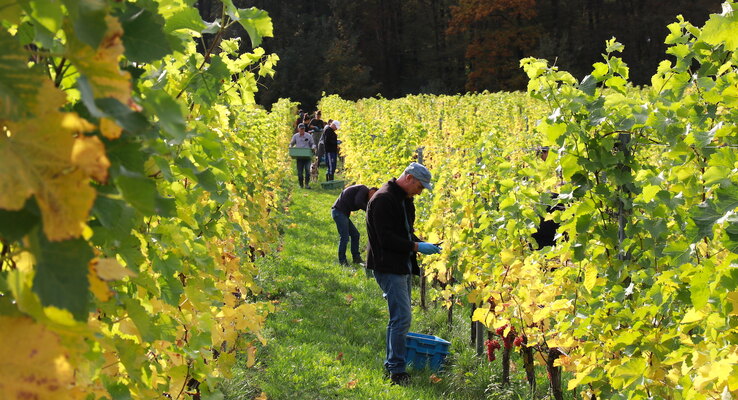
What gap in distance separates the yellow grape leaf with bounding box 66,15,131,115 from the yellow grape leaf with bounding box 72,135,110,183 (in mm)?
95

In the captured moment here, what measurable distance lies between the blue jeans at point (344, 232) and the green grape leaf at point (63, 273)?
8860 mm

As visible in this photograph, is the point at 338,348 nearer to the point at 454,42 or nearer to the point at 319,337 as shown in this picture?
the point at 319,337

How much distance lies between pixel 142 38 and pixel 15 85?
10.6 inches

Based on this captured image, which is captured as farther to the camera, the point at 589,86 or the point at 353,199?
the point at 353,199

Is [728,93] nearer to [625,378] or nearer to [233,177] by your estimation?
[625,378]

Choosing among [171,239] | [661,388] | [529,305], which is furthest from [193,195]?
[529,305]

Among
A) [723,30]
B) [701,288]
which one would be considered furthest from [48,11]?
[701,288]

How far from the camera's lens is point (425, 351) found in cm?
622

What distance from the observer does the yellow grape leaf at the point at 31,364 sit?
2.70 ft

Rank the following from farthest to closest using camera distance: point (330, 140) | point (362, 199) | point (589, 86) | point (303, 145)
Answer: point (330, 140)
point (303, 145)
point (362, 199)
point (589, 86)

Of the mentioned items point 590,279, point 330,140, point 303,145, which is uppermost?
point 330,140

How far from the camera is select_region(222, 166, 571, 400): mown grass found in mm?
5656

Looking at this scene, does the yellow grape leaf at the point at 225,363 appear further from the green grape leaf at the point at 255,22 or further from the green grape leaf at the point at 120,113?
the green grape leaf at the point at 120,113

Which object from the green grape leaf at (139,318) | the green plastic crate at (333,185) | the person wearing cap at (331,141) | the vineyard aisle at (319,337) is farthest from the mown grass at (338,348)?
the green plastic crate at (333,185)
